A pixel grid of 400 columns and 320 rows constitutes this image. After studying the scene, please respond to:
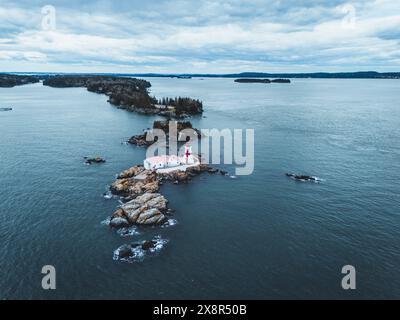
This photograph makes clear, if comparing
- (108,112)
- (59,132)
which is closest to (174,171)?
(59,132)

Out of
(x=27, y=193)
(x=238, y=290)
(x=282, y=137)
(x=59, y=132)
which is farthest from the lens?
(x=59, y=132)

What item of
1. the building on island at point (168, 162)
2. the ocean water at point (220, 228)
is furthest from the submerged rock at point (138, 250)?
the building on island at point (168, 162)

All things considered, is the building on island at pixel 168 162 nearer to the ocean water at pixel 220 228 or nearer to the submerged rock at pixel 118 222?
the ocean water at pixel 220 228

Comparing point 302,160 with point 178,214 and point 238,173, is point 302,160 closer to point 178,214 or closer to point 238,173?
point 238,173

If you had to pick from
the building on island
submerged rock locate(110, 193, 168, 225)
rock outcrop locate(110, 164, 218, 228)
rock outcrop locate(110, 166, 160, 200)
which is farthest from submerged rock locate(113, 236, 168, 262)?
the building on island

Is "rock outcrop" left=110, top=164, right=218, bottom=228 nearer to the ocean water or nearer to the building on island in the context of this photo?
the building on island

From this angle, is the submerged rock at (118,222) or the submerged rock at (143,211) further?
the submerged rock at (143,211)

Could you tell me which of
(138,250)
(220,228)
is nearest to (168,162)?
(220,228)

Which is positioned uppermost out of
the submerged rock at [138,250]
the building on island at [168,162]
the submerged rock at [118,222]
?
the building on island at [168,162]
